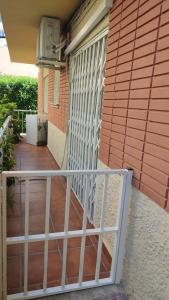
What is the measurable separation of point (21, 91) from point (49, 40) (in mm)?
6757

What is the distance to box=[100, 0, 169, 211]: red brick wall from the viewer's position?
142 centimetres

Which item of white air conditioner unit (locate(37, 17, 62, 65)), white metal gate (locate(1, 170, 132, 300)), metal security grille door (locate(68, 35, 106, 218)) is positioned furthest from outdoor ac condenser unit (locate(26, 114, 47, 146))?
white metal gate (locate(1, 170, 132, 300))

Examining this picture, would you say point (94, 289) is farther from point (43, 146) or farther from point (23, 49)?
point (23, 49)

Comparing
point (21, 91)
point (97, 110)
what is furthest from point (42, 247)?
point (21, 91)

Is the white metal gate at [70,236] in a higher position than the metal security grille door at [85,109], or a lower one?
lower

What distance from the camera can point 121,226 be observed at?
195 cm

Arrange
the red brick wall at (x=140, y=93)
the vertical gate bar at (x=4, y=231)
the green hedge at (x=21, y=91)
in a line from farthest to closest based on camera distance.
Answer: the green hedge at (x=21, y=91), the vertical gate bar at (x=4, y=231), the red brick wall at (x=140, y=93)

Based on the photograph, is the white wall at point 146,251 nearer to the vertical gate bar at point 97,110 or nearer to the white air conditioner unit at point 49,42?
the vertical gate bar at point 97,110

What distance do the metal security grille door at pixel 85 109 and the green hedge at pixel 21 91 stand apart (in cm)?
695

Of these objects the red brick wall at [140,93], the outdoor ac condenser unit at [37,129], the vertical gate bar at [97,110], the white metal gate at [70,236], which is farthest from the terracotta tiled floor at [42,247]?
the outdoor ac condenser unit at [37,129]

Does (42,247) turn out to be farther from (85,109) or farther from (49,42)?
(49,42)

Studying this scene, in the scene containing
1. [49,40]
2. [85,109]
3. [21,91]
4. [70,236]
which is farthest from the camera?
[21,91]

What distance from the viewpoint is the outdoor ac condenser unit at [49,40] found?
407 cm

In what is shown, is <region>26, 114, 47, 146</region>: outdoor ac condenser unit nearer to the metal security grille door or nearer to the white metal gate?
the metal security grille door
